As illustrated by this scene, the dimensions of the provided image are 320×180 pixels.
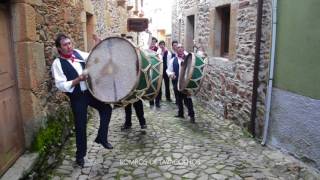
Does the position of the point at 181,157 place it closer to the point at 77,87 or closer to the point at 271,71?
the point at 77,87

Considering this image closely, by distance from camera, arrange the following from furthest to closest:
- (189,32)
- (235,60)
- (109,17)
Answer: (189,32) < (109,17) < (235,60)

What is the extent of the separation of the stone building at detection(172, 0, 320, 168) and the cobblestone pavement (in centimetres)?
28

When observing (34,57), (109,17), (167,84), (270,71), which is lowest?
(167,84)

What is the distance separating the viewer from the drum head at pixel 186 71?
568 centimetres

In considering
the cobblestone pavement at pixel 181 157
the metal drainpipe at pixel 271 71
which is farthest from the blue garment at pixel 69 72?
the metal drainpipe at pixel 271 71

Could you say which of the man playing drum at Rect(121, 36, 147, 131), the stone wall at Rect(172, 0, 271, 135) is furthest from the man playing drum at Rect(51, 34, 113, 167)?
the stone wall at Rect(172, 0, 271, 135)

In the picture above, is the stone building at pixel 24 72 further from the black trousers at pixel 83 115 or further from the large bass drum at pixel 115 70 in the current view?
the large bass drum at pixel 115 70

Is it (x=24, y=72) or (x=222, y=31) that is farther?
(x=222, y=31)

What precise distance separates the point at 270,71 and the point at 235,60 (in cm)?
140

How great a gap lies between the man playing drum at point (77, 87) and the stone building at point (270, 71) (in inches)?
92.0

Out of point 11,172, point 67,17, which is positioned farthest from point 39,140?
point 67,17

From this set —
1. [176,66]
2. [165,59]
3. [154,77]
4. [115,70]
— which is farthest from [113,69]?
[165,59]

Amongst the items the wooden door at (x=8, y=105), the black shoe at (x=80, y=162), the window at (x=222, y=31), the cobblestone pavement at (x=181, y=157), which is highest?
the window at (x=222, y=31)

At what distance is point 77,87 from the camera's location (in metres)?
3.82
